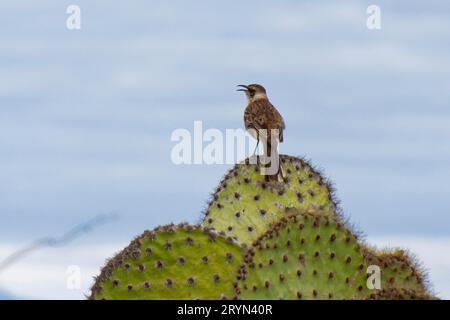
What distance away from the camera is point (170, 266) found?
6926 millimetres

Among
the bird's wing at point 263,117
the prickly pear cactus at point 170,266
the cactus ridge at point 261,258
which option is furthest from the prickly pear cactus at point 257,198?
the bird's wing at point 263,117

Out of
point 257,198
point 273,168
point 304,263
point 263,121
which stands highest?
point 263,121

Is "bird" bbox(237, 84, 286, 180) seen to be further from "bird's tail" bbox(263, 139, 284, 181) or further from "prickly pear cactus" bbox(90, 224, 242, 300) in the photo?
"prickly pear cactus" bbox(90, 224, 242, 300)

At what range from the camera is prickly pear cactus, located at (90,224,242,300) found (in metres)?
6.75

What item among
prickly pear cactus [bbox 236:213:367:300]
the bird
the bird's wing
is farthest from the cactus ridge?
the bird's wing

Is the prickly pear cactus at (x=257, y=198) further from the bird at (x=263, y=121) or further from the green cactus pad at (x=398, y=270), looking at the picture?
the bird at (x=263, y=121)

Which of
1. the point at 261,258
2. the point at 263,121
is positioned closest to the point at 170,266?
the point at 261,258

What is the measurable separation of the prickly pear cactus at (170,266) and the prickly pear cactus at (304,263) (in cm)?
55

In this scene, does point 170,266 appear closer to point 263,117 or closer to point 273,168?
point 273,168

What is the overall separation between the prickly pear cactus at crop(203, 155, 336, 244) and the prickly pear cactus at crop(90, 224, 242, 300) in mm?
1143

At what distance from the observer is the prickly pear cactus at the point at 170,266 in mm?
6746

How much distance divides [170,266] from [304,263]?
1094 mm

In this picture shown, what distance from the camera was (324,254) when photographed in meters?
6.38
